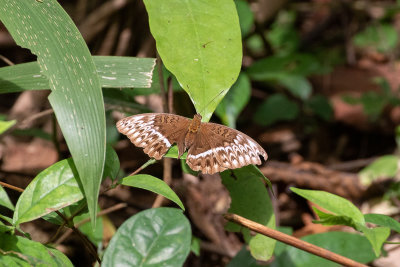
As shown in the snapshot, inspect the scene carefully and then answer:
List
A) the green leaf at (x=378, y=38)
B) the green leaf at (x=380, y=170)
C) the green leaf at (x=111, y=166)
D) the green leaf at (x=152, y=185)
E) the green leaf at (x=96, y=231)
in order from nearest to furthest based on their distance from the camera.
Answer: the green leaf at (x=152, y=185), the green leaf at (x=111, y=166), the green leaf at (x=96, y=231), the green leaf at (x=380, y=170), the green leaf at (x=378, y=38)

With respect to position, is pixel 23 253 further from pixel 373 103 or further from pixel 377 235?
pixel 373 103

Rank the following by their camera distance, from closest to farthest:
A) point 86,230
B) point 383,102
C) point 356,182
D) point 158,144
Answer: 1. point 158,144
2. point 86,230
3. point 356,182
4. point 383,102

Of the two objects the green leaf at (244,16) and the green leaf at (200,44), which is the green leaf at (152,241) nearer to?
the green leaf at (200,44)

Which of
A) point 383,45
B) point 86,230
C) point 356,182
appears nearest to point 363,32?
point 383,45

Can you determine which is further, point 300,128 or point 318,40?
point 318,40

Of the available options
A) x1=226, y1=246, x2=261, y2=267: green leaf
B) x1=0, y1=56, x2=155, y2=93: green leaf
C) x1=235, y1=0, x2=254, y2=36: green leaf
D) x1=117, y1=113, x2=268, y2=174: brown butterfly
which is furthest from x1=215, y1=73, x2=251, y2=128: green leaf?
x1=0, y1=56, x2=155, y2=93: green leaf

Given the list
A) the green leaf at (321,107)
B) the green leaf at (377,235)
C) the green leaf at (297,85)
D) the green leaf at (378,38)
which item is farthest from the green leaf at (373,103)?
the green leaf at (377,235)

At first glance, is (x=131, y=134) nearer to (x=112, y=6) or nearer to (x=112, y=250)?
(x=112, y=250)

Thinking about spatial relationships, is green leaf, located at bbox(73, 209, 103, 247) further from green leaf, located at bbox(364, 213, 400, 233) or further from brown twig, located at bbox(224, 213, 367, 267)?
green leaf, located at bbox(364, 213, 400, 233)
